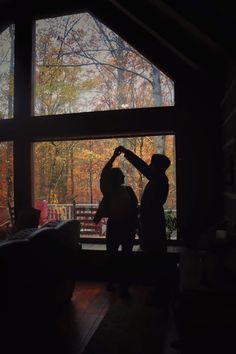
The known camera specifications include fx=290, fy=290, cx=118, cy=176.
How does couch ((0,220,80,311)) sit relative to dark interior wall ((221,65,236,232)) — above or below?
below

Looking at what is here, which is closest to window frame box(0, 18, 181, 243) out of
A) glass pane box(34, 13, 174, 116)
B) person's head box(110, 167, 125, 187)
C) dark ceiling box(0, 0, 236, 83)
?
glass pane box(34, 13, 174, 116)

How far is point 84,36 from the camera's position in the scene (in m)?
4.46

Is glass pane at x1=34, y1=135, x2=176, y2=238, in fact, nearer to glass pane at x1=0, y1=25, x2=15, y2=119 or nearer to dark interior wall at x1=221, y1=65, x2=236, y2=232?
glass pane at x1=0, y1=25, x2=15, y2=119

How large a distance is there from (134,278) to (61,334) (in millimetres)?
1527

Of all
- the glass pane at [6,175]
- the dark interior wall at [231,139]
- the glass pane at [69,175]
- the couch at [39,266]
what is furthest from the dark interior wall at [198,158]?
the glass pane at [6,175]

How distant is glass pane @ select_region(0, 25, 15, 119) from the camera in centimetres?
475

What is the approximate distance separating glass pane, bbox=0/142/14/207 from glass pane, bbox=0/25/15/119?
1.73 feet

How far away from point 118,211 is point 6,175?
234 cm

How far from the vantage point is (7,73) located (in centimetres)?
479

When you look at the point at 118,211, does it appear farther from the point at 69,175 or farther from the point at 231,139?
the point at 69,175

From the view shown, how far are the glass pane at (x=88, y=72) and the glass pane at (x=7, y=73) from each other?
45cm

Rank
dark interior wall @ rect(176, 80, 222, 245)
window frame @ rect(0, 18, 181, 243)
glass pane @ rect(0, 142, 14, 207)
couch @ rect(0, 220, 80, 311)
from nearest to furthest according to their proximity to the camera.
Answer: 1. couch @ rect(0, 220, 80, 311)
2. dark interior wall @ rect(176, 80, 222, 245)
3. window frame @ rect(0, 18, 181, 243)
4. glass pane @ rect(0, 142, 14, 207)

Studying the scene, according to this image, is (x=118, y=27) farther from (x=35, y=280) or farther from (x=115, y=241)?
(x=35, y=280)

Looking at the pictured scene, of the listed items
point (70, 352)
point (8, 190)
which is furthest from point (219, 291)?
point (8, 190)
